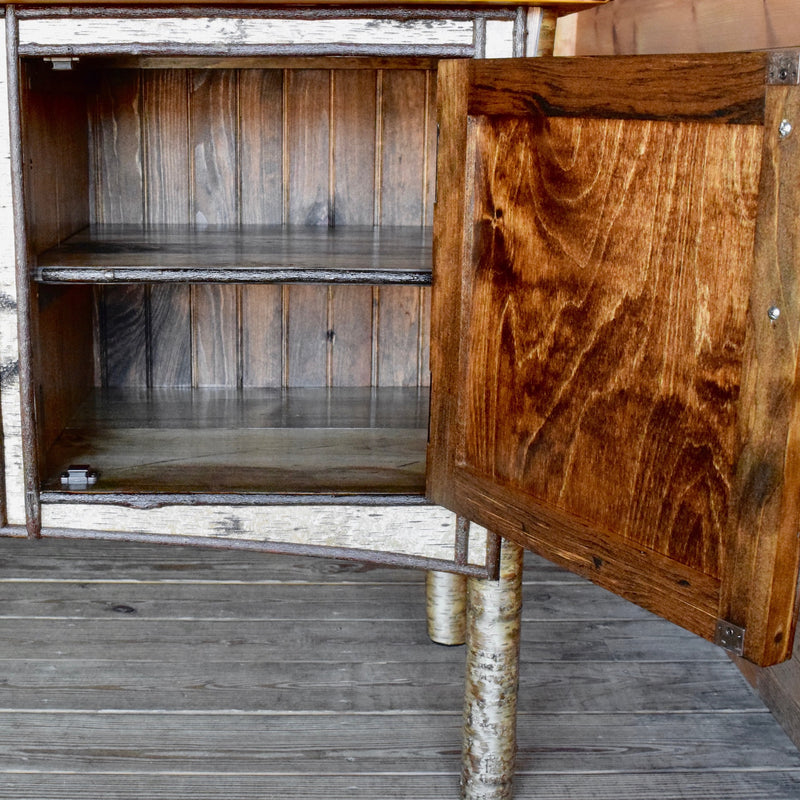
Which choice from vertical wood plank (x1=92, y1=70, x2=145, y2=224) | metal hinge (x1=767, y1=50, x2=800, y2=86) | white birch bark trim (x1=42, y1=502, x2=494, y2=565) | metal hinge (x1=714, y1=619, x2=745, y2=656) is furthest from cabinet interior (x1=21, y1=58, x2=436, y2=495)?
metal hinge (x1=767, y1=50, x2=800, y2=86)

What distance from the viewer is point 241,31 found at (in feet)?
4.69

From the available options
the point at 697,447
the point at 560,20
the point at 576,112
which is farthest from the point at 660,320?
the point at 560,20

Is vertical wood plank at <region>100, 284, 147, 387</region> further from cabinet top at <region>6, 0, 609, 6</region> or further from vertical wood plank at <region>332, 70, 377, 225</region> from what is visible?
cabinet top at <region>6, 0, 609, 6</region>

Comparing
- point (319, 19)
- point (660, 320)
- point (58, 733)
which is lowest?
point (58, 733)

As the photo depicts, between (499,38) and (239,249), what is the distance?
0.55 metres

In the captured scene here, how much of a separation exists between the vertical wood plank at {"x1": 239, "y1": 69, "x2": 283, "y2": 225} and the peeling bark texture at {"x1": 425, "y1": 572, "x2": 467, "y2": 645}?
755mm

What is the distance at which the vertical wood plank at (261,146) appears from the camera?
2.05m

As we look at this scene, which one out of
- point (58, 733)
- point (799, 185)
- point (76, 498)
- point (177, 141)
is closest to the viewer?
point (799, 185)

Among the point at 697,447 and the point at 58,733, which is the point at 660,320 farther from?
the point at 58,733

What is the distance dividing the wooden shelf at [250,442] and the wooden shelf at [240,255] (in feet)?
1.00

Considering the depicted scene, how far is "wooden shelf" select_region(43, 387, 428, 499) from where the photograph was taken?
5.35ft

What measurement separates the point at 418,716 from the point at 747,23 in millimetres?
1290

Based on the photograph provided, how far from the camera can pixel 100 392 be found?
6.88 ft

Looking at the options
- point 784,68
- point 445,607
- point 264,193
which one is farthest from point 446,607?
point 784,68
